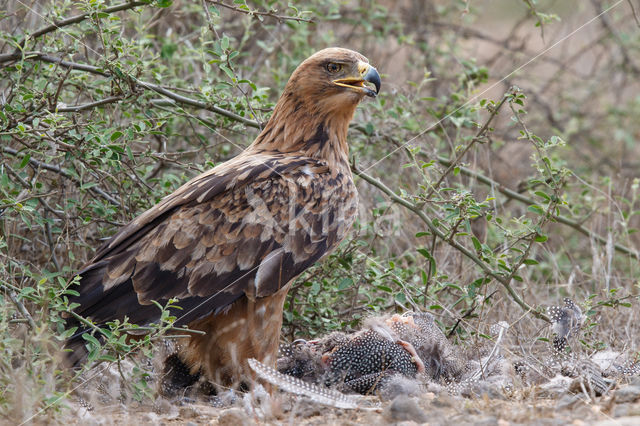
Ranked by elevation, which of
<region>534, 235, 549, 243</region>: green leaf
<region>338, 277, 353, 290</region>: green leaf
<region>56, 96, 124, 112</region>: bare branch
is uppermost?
<region>56, 96, 124, 112</region>: bare branch

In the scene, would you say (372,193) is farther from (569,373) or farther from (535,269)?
(569,373)

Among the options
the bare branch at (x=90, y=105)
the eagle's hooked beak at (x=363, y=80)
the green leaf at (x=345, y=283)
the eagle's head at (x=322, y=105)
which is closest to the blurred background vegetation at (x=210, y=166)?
the bare branch at (x=90, y=105)

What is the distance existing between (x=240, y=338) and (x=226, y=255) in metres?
0.42

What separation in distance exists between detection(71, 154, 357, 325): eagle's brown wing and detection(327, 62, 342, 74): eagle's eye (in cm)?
66

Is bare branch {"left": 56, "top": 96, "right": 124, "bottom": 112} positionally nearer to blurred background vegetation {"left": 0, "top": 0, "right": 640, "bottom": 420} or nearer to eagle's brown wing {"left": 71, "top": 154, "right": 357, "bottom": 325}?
blurred background vegetation {"left": 0, "top": 0, "right": 640, "bottom": 420}

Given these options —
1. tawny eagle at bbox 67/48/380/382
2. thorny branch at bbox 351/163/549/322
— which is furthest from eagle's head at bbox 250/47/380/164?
thorny branch at bbox 351/163/549/322

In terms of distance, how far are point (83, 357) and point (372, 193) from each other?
277 cm

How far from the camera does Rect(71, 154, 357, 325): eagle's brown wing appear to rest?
3879 mm

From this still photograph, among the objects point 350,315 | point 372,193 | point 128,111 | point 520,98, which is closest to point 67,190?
point 128,111

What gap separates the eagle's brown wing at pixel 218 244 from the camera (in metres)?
3.88

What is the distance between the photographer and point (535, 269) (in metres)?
6.19

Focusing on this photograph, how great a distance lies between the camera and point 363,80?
14.7 feet

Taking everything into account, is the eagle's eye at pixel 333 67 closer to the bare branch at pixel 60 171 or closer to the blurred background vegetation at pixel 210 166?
the blurred background vegetation at pixel 210 166

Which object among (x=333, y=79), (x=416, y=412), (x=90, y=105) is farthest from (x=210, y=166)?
(x=416, y=412)
